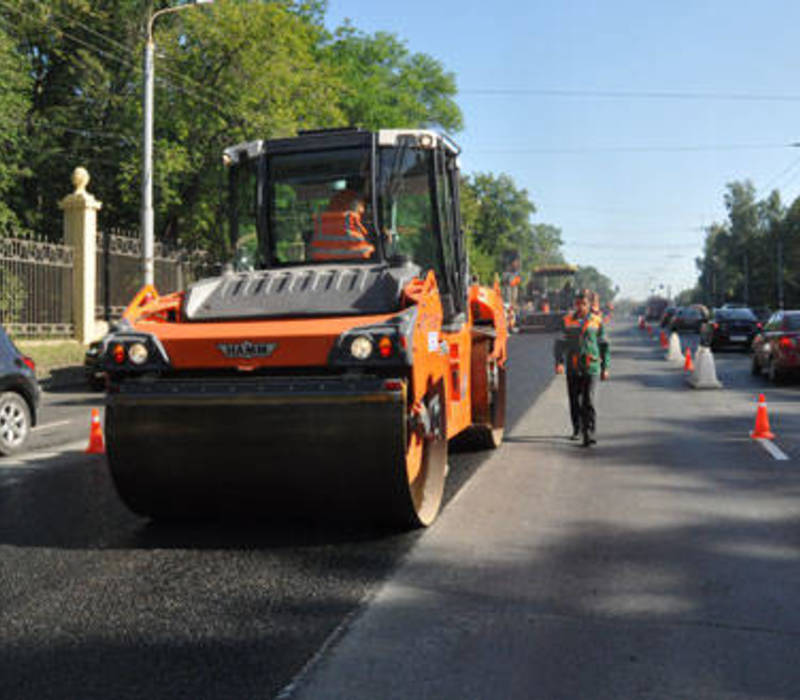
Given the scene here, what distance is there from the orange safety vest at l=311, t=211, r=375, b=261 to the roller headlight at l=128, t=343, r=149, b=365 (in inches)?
77.6

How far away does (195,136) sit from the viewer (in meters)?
30.1

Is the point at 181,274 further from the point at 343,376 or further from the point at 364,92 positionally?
the point at 343,376

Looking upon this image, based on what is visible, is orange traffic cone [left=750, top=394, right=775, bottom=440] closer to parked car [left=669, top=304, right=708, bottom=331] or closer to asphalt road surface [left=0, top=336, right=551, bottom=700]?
asphalt road surface [left=0, top=336, right=551, bottom=700]

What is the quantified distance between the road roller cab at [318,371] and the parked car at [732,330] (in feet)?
79.3

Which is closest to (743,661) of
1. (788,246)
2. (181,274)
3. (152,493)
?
(152,493)

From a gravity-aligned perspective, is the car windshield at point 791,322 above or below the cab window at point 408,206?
below

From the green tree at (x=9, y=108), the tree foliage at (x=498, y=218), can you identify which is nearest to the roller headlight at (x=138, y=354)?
the green tree at (x=9, y=108)

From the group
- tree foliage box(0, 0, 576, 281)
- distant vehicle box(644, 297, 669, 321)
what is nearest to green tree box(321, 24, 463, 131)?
tree foliage box(0, 0, 576, 281)

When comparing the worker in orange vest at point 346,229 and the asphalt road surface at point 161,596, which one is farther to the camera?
the worker in orange vest at point 346,229

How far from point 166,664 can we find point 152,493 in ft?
7.20

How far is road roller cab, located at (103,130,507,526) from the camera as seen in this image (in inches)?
216

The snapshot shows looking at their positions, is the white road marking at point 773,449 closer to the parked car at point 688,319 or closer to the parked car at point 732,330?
the parked car at point 732,330

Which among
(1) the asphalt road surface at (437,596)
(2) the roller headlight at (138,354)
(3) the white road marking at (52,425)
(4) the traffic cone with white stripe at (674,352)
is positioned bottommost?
(1) the asphalt road surface at (437,596)

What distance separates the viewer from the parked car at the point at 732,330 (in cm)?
2930
